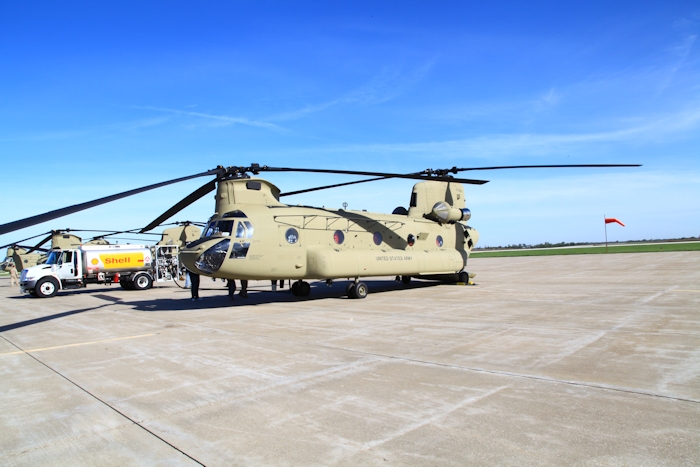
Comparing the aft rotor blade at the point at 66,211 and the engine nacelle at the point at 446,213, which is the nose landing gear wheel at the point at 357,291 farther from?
the aft rotor blade at the point at 66,211

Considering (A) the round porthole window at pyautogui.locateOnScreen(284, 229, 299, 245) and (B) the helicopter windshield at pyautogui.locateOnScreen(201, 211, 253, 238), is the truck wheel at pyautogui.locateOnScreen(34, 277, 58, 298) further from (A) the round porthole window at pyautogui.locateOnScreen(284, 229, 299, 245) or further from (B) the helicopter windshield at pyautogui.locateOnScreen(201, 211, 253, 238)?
(A) the round porthole window at pyautogui.locateOnScreen(284, 229, 299, 245)

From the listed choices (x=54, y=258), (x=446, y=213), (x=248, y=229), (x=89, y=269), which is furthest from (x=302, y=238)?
(x=54, y=258)

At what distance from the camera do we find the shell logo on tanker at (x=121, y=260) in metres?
22.0

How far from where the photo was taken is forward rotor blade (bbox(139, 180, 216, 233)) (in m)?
12.9

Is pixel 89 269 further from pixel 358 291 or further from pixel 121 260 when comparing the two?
pixel 358 291

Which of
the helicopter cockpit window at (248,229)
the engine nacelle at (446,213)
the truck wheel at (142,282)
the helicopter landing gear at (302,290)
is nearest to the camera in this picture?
the helicopter cockpit window at (248,229)

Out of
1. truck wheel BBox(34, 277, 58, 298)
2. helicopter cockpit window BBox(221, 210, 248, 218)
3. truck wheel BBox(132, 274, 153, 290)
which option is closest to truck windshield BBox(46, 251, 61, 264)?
truck wheel BBox(34, 277, 58, 298)

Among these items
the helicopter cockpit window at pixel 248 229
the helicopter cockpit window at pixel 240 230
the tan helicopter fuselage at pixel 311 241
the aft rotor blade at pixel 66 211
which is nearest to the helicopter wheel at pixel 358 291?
the tan helicopter fuselage at pixel 311 241

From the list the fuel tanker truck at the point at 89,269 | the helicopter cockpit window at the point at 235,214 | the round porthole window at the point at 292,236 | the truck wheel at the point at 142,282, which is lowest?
the truck wheel at the point at 142,282

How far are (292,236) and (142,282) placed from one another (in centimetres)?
1292

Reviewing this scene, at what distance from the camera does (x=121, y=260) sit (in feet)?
73.9

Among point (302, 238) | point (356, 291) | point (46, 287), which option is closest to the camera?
point (302, 238)

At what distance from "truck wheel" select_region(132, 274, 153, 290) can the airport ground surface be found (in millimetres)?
13055

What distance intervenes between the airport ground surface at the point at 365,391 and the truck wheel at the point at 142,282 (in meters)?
13.1
